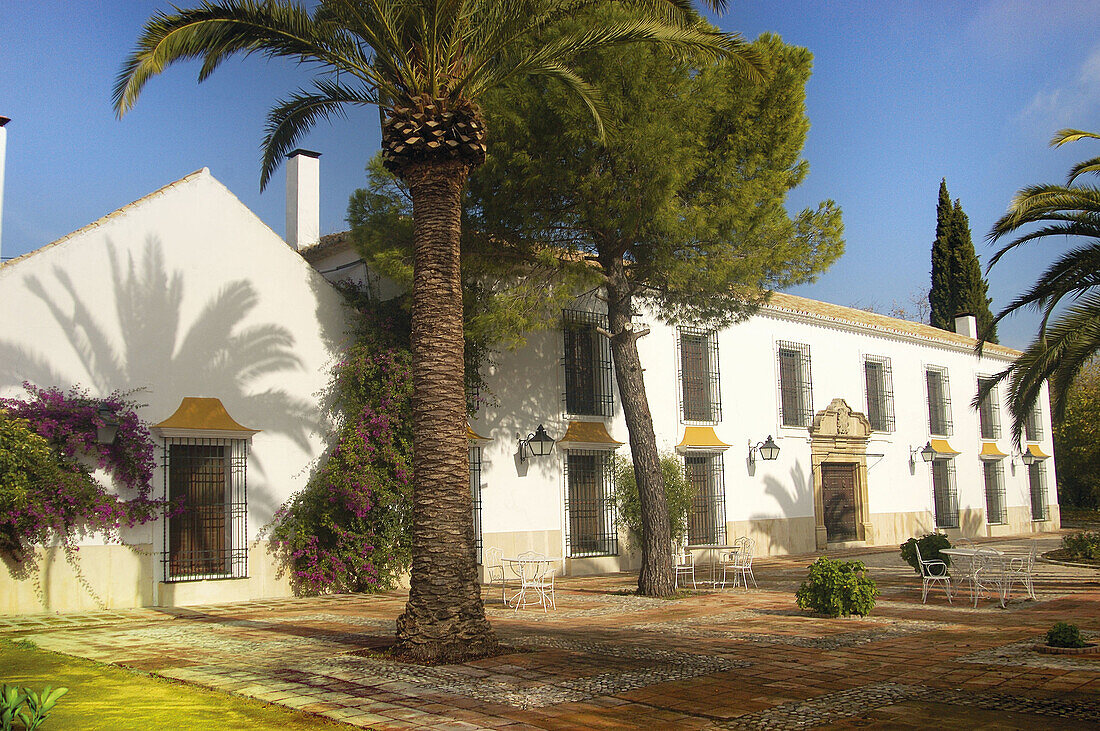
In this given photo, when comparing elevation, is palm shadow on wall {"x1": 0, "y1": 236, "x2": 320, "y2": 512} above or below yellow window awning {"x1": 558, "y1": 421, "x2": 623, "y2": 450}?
above

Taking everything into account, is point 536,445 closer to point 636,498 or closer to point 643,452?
point 636,498

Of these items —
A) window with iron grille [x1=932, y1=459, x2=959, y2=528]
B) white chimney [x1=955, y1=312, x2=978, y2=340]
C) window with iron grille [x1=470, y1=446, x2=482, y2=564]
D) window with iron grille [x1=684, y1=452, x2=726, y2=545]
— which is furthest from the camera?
white chimney [x1=955, y1=312, x2=978, y2=340]

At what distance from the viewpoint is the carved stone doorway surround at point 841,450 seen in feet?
70.8

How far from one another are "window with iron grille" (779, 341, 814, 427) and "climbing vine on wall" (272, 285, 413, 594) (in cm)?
1062

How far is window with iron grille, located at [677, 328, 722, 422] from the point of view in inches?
752

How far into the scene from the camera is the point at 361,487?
13.2 meters

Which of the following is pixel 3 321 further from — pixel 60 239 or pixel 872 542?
pixel 872 542

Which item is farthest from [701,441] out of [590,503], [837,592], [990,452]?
[990,452]

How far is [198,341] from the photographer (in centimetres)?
1281

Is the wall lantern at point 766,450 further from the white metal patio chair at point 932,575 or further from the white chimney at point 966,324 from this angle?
the white chimney at point 966,324

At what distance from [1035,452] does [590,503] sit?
66.4 feet

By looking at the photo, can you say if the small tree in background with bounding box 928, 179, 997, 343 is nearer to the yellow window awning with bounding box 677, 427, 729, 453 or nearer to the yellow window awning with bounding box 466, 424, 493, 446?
the yellow window awning with bounding box 677, 427, 729, 453

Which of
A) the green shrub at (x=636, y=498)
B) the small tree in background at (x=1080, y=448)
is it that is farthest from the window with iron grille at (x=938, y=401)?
the green shrub at (x=636, y=498)

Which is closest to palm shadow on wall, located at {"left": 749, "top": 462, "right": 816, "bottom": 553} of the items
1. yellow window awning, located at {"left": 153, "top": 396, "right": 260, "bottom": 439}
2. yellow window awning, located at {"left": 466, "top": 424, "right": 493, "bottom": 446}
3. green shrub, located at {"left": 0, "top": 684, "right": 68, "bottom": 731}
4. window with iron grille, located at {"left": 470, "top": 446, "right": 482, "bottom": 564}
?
window with iron grille, located at {"left": 470, "top": 446, "right": 482, "bottom": 564}
